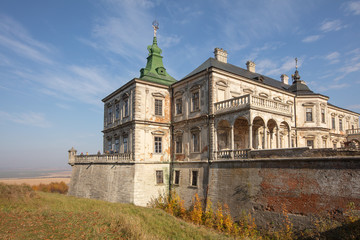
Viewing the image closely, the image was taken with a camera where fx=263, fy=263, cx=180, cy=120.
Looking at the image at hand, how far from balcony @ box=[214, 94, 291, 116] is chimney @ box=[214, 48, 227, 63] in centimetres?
790

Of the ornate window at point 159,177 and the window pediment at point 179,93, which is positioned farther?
the window pediment at point 179,93

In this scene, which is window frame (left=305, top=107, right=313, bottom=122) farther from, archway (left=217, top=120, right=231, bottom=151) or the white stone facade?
archway (left=217, top=120, right=231, bottom=151)

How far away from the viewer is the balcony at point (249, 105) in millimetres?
19683

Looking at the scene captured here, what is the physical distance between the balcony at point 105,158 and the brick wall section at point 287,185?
912 cm

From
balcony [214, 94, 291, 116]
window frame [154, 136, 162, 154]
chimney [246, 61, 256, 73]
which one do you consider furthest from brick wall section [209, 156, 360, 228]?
chimney [246, 61, 256, 73]

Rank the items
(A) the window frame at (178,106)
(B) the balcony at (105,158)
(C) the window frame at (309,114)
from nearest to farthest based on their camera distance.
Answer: (B) the balcony at (105,158) → (A) the window frame at (178,106) → (C) the window frame at (309,114)

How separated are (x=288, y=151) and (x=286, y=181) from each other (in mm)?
1779

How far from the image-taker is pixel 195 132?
943 inches

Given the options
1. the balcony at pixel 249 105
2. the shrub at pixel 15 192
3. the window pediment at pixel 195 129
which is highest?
the balcony at pixel 249 105

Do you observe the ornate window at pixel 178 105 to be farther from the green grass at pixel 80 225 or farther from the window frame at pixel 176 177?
the green grass at pixel 80 225

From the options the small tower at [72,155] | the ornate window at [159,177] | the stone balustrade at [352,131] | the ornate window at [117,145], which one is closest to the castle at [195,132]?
the ornate window at [159,177]

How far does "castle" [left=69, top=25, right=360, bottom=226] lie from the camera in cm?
2017

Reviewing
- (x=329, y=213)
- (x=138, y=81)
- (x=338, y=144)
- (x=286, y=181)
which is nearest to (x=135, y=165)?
(x=138, y=81)

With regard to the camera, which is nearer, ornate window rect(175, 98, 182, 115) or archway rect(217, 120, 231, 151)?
archway rect(217, 120, 231, 151)
